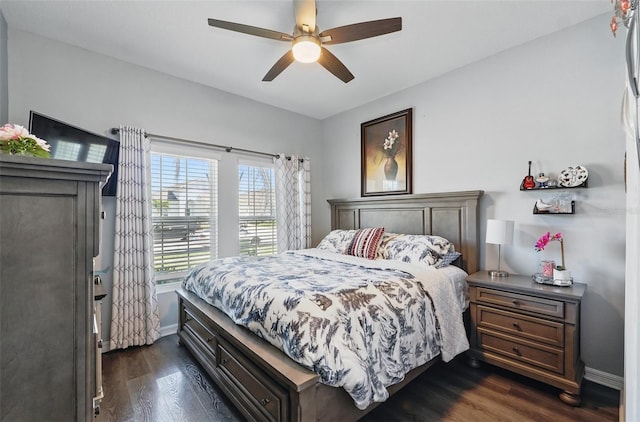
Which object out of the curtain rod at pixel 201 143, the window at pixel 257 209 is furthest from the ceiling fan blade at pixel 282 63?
the window at pixel 257 209

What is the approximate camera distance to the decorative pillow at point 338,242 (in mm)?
3449

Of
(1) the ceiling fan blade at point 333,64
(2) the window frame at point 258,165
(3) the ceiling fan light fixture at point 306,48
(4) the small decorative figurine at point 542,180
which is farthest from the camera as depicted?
(2) the window frame at point 258,165

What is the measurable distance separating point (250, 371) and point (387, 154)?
2.92 metres

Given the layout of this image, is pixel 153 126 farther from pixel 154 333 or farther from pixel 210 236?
pixel 154 333

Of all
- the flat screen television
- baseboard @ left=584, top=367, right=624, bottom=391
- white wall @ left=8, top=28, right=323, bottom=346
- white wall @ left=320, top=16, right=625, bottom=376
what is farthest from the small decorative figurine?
the flat screen television

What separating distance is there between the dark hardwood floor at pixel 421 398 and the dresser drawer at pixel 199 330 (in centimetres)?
28

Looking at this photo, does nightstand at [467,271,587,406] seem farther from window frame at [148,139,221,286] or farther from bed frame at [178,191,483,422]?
window frame at [148,139,221,286]

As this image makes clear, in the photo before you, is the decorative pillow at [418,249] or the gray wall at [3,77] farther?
the decorative pillow at [418,249]

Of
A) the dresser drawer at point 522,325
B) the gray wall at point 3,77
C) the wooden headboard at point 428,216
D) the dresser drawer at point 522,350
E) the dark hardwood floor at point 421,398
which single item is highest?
the gray wall at point 3,77

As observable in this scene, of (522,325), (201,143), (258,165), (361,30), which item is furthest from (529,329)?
(201,143)

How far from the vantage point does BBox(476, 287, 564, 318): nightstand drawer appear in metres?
2.04

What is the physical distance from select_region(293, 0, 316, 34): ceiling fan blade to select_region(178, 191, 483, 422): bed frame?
6.84ft

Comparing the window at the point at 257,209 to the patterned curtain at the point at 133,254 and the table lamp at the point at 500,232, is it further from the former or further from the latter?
the table lamp at the point at 500,232

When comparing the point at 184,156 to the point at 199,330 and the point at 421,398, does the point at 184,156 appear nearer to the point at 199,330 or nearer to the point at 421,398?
the point at 199,330
